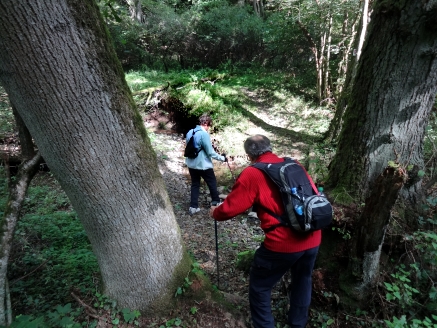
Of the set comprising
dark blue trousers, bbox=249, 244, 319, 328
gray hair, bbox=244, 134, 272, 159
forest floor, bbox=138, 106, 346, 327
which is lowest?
forest floor, bbox=138, 106, 346, 327

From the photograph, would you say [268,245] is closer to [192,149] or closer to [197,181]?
[192,149]

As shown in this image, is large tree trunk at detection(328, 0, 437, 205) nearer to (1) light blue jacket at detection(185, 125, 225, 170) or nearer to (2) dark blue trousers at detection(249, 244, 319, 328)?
(2) dark blue trousers at detection(249, 244, 319, 328)

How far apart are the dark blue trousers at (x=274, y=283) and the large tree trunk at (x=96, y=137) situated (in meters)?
0.71

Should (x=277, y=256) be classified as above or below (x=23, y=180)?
below

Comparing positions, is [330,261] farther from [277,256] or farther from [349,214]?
[277,256]

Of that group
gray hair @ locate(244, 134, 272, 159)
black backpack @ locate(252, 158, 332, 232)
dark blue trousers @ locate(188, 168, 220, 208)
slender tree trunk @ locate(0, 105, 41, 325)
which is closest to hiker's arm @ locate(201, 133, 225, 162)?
dark blue trousers @ locate(188, 168, 220, 208)

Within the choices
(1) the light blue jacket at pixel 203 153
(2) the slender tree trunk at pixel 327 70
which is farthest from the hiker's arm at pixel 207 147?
(2) the slender tree trunk at pixel 327 70

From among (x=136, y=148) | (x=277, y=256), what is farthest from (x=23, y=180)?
(x=277, y=256)

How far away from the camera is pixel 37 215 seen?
4160 millimetres

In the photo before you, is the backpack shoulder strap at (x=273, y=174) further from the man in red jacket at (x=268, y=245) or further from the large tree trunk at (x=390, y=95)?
the large tree trunk at (x=390, y=95)

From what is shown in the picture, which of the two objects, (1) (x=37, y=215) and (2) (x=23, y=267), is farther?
(1) (x=37, y=215)

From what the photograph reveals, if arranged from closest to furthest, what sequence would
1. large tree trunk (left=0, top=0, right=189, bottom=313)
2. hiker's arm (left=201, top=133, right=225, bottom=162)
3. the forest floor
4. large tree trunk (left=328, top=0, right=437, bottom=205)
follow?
large tree trunk (left=0, top=0, right=189, bottom=313), large tree trunk (left=328, top=0, right=437, bottom=205), the forest floor, hiker's arm (left=201, top=133, right=225, bottom=162)

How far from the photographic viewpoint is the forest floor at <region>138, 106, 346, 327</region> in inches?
103

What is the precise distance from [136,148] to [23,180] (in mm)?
1067
